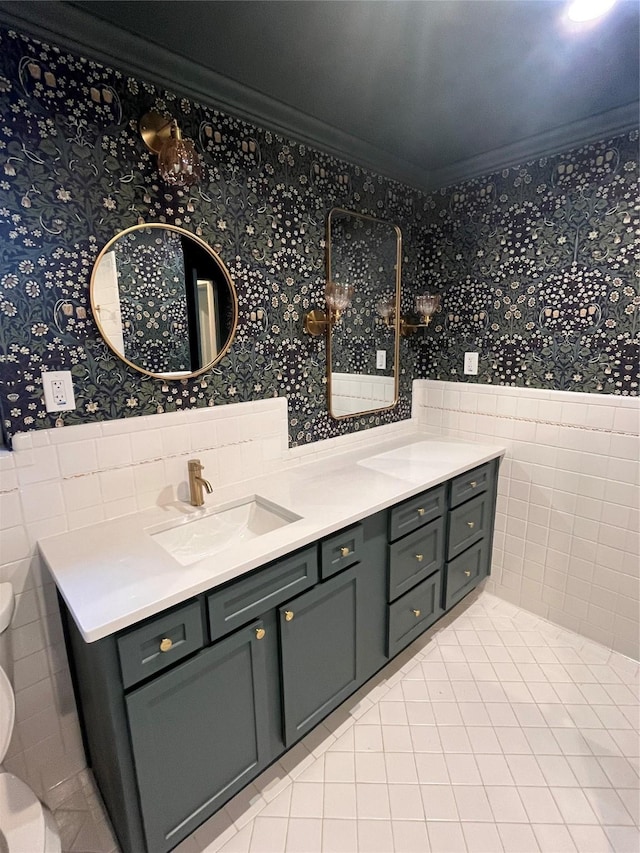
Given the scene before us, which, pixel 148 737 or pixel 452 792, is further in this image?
pixel 452 792

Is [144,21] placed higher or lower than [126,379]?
higher

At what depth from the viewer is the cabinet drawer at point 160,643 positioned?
3.23ft

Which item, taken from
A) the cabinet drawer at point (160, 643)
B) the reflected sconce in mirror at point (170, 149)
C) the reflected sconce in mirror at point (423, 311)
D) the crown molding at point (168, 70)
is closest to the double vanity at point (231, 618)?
the cabinet drawer at point (160, 643)

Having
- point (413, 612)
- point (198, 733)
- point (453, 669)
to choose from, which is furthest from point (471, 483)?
point (198, 733)

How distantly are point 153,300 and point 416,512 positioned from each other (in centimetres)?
134

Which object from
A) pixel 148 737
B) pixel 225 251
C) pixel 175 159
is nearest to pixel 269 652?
pixel 148 737

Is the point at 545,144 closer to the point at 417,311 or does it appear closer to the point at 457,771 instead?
the point at 417,311

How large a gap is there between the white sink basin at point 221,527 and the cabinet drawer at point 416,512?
17.9 inches

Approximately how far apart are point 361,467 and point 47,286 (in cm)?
141

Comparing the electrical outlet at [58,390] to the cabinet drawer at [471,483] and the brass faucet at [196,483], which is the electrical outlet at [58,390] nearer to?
the brass faucet at [196,483]

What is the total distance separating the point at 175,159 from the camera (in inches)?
51.1

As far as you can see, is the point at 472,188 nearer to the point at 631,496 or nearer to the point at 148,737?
the point at 631,496

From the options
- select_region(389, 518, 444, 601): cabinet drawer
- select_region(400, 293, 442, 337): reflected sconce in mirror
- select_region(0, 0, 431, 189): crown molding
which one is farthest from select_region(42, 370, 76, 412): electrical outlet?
select_region(400, 293, 442, 337): reflected sconce in mirror

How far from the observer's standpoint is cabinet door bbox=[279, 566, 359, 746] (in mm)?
1358
